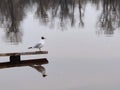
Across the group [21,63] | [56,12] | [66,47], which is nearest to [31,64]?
[21,63]

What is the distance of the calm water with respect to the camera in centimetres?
1046

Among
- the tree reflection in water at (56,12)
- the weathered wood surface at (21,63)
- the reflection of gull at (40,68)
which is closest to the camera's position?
the weathered wood surface at (21,63)

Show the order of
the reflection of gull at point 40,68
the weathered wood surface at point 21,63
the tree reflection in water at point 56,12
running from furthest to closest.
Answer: the tree reflection in water at point 56,12 < the reflection of gull at point 40,68 < the weathered wood surface at point 21,63

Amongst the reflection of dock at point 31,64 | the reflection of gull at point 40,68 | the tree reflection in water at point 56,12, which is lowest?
the reflection of gull at point 40,68

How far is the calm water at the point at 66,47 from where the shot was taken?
34.3ft

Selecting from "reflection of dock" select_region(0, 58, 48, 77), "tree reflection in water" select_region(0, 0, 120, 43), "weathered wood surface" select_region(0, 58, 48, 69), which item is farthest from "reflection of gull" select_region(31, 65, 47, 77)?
"tree reflection in water" select_region(0, 0, 120, 43)

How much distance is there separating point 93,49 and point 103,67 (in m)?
2.50

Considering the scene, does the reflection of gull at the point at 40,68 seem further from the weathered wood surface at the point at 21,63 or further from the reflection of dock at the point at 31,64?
the weathered wood surface at the point at 21,63

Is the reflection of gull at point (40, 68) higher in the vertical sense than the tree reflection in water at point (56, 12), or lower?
lower

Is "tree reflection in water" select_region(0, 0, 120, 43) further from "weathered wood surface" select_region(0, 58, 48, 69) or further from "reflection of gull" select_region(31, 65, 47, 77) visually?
"weathered wood surface" select_region(0, 58, 48, 69)

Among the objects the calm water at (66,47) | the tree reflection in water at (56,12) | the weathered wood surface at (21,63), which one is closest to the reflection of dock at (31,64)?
the weathered wood surface at (21,63)

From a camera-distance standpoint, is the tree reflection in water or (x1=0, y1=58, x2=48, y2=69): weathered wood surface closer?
(x1=0, y1=58, x2=48, y2=69): weathered wood surface

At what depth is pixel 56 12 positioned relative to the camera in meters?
26.5

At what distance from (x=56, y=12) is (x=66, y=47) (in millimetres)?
11902
